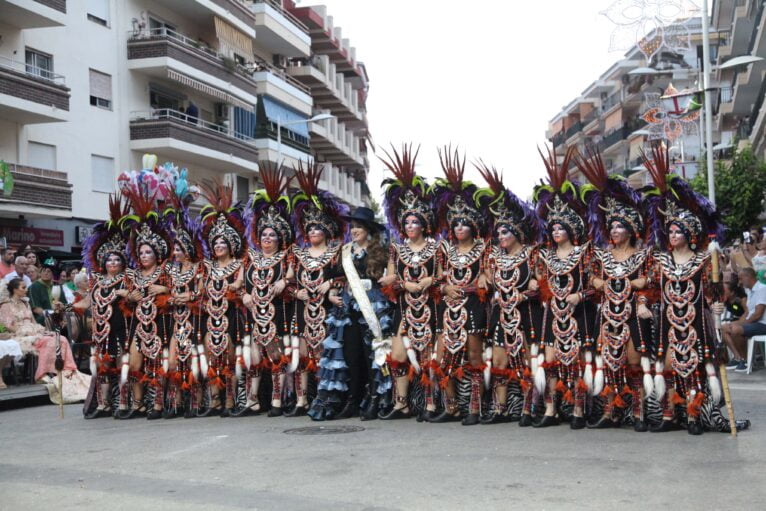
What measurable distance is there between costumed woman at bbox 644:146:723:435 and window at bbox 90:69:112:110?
25.0 metres

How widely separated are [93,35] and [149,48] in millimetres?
2191

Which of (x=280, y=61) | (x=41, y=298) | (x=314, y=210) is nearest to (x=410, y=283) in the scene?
(x=314, y=210)

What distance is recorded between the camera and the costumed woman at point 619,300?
883cm

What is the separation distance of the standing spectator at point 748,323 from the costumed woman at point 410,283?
625 cm

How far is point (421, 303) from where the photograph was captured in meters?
9.91

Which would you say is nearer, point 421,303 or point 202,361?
point 421,303

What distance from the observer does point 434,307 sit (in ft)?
32.5

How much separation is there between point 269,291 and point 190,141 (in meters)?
24.3

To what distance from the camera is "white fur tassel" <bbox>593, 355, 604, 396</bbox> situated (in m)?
8.90

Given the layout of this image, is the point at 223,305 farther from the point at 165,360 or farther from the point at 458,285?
the point at 458,285

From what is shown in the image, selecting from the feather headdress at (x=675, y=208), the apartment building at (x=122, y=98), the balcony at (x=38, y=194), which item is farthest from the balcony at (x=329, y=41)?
the feather headdress at (x=675, y=208)

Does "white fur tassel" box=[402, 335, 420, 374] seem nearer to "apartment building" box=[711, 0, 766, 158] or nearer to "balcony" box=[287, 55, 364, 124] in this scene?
"apartment building" box=[711, 0, 766, 158]

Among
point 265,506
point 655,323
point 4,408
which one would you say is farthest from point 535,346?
point 4,408

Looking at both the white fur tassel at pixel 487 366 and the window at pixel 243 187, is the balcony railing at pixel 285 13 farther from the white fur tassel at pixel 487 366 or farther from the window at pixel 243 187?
the white fur tassel at pixel 487 366
